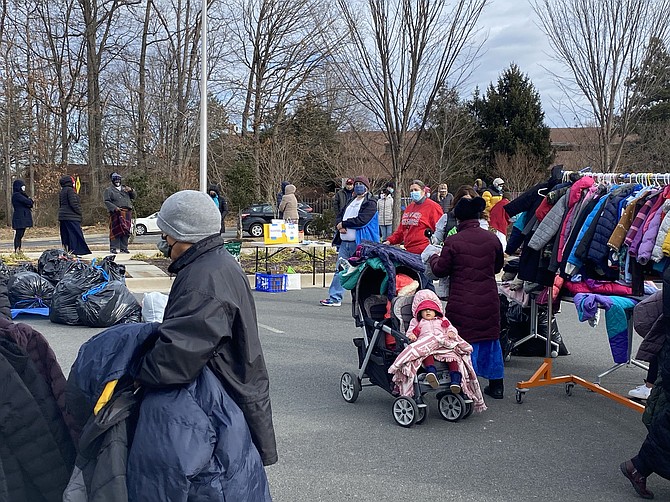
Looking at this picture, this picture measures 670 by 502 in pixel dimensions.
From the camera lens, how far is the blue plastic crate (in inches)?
545

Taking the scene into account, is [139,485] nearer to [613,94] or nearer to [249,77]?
[613,94]

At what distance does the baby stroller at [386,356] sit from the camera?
598 cm

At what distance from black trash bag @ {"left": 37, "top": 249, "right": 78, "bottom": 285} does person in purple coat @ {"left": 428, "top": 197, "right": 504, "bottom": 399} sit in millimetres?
6732

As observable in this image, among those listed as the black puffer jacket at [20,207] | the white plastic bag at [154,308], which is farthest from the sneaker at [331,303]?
the black puffer jacket at [20,207]

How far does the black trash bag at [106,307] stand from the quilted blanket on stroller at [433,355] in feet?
16.5

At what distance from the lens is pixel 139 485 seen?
274cm

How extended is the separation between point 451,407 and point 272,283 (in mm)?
8078

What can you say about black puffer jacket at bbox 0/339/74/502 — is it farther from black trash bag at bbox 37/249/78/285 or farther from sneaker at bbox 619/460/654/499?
black trash bag at bbox 37/249/78/285

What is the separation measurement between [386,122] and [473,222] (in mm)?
8764

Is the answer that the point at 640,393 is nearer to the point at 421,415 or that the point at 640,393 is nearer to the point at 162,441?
the point at 421,415

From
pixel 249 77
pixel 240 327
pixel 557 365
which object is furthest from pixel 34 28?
pixel 240 327

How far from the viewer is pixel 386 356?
6.35 meters

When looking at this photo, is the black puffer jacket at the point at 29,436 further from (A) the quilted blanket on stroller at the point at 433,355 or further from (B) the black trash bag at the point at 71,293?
(B) the black trash bag at the point at 71,293

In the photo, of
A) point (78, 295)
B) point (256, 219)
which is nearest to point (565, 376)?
point (78, 295)
